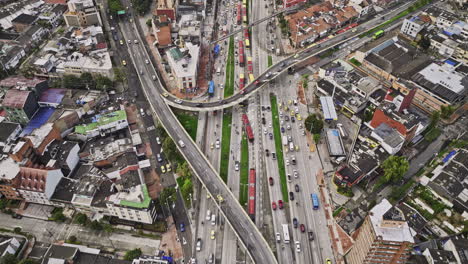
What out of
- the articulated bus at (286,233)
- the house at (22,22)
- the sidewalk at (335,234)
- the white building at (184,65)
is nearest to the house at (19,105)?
the white building at (184,65)

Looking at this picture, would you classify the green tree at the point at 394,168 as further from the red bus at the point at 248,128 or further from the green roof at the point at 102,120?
the green roof at the point at 102,120

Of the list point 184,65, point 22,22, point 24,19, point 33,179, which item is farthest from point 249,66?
point 24,19

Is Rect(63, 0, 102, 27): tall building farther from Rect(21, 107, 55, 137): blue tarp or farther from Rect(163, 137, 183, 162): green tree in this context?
Rect(163, 137, 183, 162): green tree

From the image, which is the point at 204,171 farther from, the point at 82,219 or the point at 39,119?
the point at 39,119

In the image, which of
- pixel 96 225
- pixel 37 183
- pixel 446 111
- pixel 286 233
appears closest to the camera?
pixel 286 233

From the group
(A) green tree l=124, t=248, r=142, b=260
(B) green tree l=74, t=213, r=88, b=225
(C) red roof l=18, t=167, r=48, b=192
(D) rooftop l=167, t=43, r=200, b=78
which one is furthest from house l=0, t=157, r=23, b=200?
(D) rooftop l=167, t=43, r=200, b=78

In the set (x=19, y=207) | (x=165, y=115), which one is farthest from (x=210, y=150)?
(x=19, y=207)
